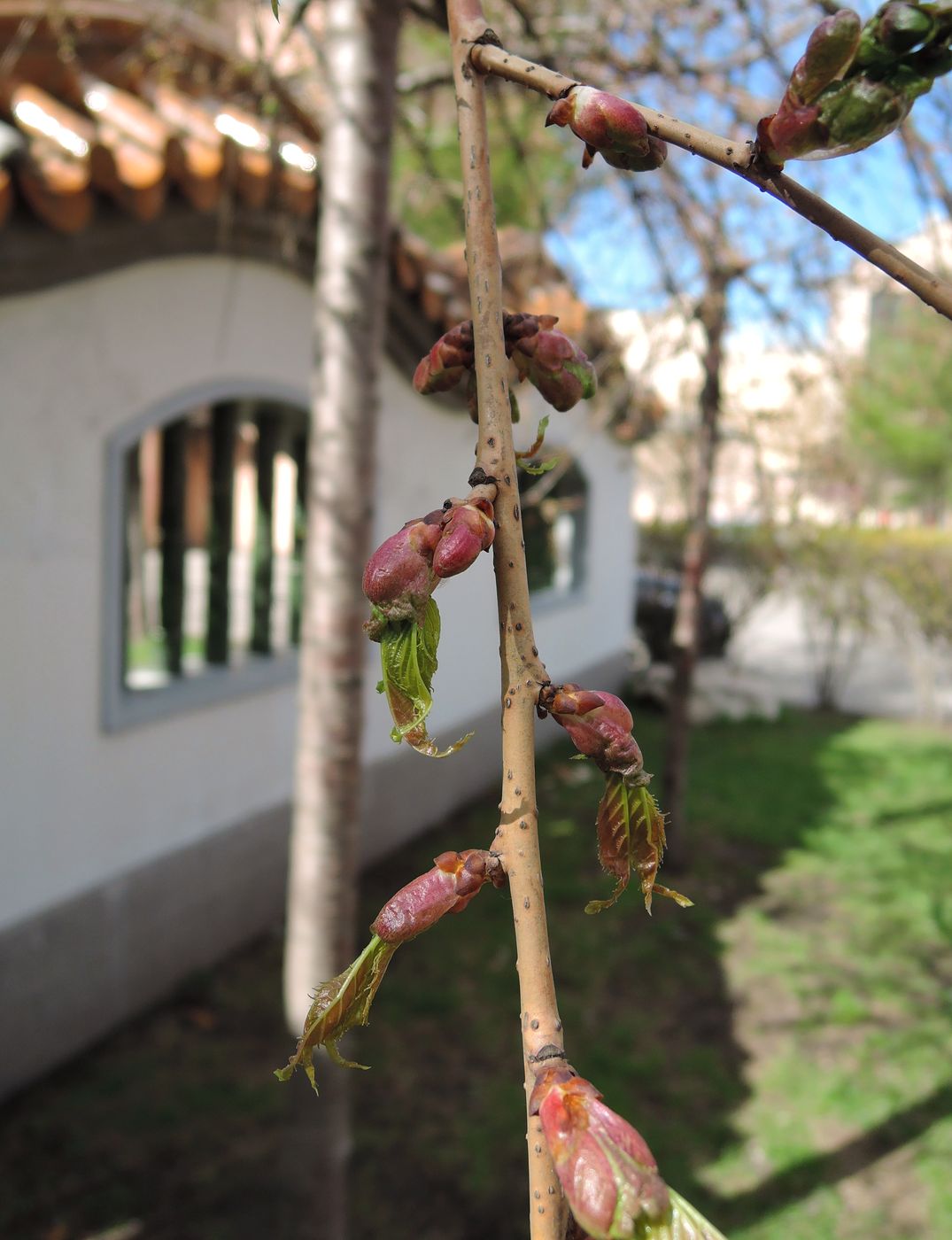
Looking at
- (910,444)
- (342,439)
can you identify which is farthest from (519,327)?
(910,444)

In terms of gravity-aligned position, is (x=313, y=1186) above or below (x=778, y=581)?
below

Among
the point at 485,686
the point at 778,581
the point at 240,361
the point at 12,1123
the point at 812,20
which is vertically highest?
the point at 812,20

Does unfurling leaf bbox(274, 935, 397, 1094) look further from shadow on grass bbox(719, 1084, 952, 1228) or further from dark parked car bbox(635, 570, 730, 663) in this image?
dark parked car bbox(635, 570, 730, 663)

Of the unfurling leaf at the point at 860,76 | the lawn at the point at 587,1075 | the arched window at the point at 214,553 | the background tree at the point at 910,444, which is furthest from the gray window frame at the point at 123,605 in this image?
the background tree at the point at 910,444

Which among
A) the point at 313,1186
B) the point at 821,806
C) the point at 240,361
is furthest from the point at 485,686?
the point at 313,1186

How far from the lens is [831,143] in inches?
17.6

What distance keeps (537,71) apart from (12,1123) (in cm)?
423

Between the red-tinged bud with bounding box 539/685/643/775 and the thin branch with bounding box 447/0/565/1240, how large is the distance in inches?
1.3

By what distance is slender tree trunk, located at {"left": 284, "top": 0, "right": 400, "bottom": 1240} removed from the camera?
2471mm

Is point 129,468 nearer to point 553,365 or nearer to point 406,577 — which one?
point 553,365

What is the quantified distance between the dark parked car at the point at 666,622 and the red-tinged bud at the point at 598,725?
12611mm

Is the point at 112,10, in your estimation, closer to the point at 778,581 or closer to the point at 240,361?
the point at 240,361

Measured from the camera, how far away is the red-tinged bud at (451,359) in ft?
2.18

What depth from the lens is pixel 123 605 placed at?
14.8 feet
